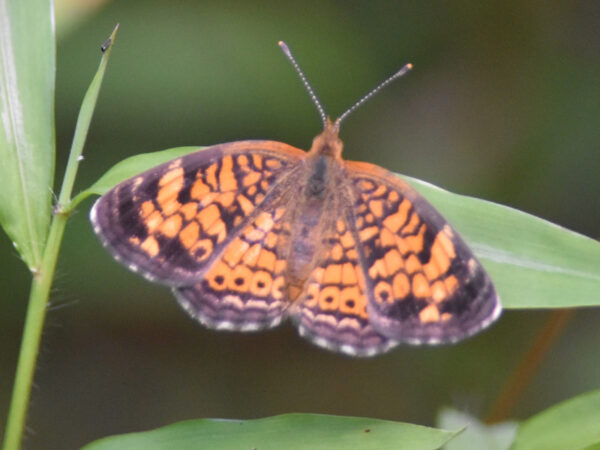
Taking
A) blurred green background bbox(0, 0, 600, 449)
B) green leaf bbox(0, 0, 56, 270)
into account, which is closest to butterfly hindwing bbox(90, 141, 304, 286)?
green leaf bbox(0, 0, 56, 270)

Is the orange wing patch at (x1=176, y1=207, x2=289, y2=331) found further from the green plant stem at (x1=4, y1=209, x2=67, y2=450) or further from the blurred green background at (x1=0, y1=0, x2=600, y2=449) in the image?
the blurred green background at (x1=0, y1=0, x2=600, y2=449)

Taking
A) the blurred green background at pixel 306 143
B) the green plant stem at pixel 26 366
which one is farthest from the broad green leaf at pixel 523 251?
the blurred green background at pixel 306 143

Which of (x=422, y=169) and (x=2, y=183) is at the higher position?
(x=2, y=183)

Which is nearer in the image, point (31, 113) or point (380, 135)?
point (31, 113)

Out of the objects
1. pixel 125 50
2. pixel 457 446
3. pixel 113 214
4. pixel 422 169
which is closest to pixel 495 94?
pixel 422 169

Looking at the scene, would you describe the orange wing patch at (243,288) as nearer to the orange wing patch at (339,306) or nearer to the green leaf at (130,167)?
the orange wing patch at (339,306)

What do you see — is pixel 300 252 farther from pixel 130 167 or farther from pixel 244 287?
pixel 130 167

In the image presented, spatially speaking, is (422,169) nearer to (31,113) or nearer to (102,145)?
(102,145)
